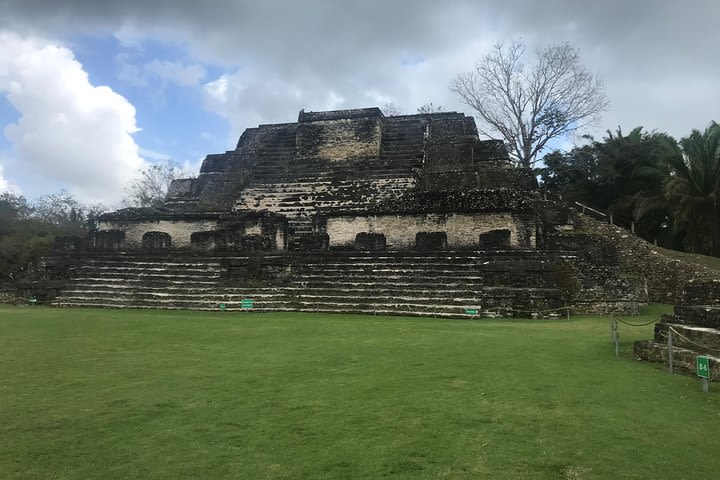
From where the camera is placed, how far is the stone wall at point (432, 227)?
13.3 metres

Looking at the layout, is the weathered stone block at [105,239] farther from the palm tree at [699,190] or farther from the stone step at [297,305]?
the palm tree at [699,190]

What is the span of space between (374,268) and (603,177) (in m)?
15.4

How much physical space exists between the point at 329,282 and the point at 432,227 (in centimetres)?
331

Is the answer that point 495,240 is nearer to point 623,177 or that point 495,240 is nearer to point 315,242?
point 315,242

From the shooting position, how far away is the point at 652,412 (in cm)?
416

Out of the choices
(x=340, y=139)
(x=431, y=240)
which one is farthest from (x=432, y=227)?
(x=340, y=139)

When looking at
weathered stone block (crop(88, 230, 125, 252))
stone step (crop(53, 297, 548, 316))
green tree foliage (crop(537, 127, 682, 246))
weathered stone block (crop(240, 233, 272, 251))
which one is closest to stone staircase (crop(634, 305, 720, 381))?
stone step (crop(53, 297, 548, 316))

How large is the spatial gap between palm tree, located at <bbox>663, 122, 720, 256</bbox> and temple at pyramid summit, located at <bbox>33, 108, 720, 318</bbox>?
11.4 feet

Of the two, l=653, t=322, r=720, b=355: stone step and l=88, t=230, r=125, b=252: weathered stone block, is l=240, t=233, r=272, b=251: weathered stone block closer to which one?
l=88, t=230, r=125, b=252: weathered stone block

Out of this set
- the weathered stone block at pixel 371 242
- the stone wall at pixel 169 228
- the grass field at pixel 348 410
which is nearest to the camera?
the grass field at pixel 348 410

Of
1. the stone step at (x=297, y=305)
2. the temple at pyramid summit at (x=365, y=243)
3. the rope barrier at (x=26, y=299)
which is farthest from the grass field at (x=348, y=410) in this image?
the rope barrier at (x=26, y=299)

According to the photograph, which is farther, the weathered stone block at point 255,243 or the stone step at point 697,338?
the weathered stone block at point 255,243

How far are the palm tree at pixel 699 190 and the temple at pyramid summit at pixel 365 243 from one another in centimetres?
348

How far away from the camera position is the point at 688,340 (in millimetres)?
5488
